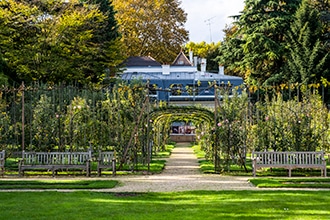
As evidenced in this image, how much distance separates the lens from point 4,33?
1192 inches

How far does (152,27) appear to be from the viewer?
51.8m

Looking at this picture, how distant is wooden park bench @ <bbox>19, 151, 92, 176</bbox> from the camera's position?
1680cm

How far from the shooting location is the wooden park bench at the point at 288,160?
16.6 m

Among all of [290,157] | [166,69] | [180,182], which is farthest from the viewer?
[166,69]

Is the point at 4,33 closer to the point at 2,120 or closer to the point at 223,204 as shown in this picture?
the point at 2,120

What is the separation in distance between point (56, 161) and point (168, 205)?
7.89 metres

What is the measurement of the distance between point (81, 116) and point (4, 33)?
13.6 metres

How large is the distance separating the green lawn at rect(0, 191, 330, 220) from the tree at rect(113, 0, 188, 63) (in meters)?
39.2

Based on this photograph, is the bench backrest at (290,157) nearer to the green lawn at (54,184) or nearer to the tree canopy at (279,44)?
the green lawn at (54,184)

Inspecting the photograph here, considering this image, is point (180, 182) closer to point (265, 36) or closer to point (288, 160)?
point (288, 160)

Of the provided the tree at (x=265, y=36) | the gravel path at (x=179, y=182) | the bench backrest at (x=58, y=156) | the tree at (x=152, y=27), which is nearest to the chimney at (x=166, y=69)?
the tree at (x=152, y=27)

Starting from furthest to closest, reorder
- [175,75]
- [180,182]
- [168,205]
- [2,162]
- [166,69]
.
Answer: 1. [166,69]
2. [175,75]
3. [2,162]
4. [180,182]
5. [168,205]

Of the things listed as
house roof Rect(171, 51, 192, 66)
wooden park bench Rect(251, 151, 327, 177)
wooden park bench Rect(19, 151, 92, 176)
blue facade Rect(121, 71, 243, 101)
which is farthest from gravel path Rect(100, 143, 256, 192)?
house roof Rect(171, 51, 192, 66)

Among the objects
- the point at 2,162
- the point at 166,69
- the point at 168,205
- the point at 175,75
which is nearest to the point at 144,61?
the point at 166,69
